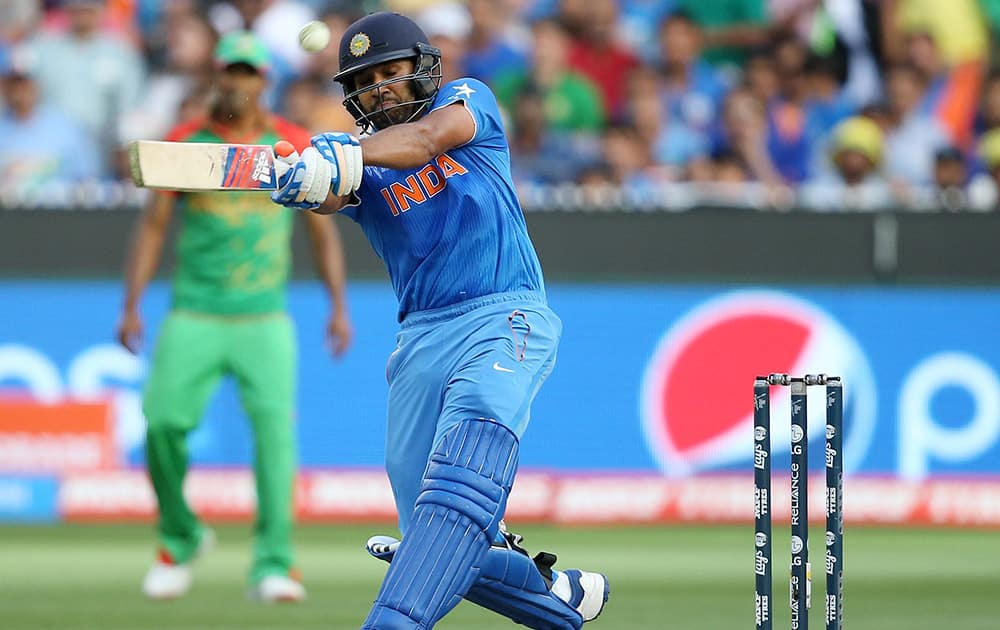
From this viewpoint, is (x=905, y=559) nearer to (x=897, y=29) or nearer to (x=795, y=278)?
(x=795, y=278)

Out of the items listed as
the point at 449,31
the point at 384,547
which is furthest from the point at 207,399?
the point at 449,31

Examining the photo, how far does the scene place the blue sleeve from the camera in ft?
17.2


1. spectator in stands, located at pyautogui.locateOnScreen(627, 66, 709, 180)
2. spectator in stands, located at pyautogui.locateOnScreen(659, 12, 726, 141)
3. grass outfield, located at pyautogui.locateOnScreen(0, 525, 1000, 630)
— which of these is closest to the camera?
grass outfield, located at pyautogui.locateOnScreen(0, 525, 1000, 630)

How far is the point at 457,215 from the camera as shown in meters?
5.35

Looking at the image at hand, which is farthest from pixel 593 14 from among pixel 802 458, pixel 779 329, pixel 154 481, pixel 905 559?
pixel 802 458

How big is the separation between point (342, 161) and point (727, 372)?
6588 mm

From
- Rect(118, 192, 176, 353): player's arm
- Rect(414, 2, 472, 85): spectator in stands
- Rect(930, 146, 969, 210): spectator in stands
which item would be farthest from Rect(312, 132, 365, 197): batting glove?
Rect(930, 146, 969, 210): spectator in stands

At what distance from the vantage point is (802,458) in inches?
197

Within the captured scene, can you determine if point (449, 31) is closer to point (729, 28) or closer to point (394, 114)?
point (729, 28)

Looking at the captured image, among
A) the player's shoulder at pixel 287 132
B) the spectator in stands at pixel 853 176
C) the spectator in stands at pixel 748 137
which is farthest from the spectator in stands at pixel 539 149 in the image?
the player's shoulder at pixel 287 132

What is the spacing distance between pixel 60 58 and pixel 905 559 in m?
6.84

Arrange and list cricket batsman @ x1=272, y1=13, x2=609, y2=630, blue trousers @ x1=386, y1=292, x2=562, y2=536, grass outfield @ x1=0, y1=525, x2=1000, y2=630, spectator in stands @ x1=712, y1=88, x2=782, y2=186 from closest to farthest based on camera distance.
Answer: cricket batsman @ x1=272, y1=13, x2=609, y2=630 → blue trousers @ x1=386, y1=292, x2=562, y2=536 → grass outfield @ x1=0, y1=525, x2=1000, y2=630 → spectator in stands @ x1=712, y1=88, x2=782, y2=186

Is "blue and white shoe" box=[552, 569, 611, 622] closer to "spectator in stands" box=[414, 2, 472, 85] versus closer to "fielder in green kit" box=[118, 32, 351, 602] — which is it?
"fielder in green kit" box=[118, 32, 351, 602]

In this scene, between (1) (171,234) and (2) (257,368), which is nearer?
(2) (257,368)
